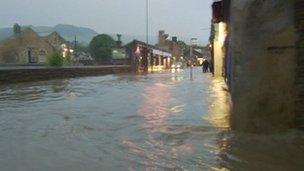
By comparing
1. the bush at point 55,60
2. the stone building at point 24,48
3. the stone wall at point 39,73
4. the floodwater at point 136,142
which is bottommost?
the floodwater at point 136,142

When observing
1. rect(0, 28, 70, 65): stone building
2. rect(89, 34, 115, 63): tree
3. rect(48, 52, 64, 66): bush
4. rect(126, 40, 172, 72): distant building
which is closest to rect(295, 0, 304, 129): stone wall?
rect(48, 52, 64, 66): bush

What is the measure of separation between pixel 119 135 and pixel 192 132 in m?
1.36

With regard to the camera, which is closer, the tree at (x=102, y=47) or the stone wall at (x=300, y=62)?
the stone wall at (x=300, y=62)

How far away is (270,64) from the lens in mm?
7727

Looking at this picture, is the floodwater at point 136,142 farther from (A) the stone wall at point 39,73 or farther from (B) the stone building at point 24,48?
(B) the stone building at point 24,48

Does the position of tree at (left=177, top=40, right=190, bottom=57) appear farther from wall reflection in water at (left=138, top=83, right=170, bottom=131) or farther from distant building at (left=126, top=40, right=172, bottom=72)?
wall reflection in water at (left=138, top=83, right=170, bottom=131)

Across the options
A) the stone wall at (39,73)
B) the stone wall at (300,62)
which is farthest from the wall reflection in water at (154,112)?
the stone wall at (39,73)

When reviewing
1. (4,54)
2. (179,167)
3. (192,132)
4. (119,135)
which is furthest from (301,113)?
(4,54)

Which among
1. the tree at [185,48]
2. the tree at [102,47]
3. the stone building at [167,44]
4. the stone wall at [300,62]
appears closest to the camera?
the stone wall at [300,62]

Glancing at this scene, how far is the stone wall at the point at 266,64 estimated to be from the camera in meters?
7.65

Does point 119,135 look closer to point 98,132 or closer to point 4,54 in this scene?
point 98,132

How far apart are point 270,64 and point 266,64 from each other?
65 millimetres

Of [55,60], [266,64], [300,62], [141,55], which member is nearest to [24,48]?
[141,55]

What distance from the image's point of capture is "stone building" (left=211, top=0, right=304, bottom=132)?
7617 millimetres
